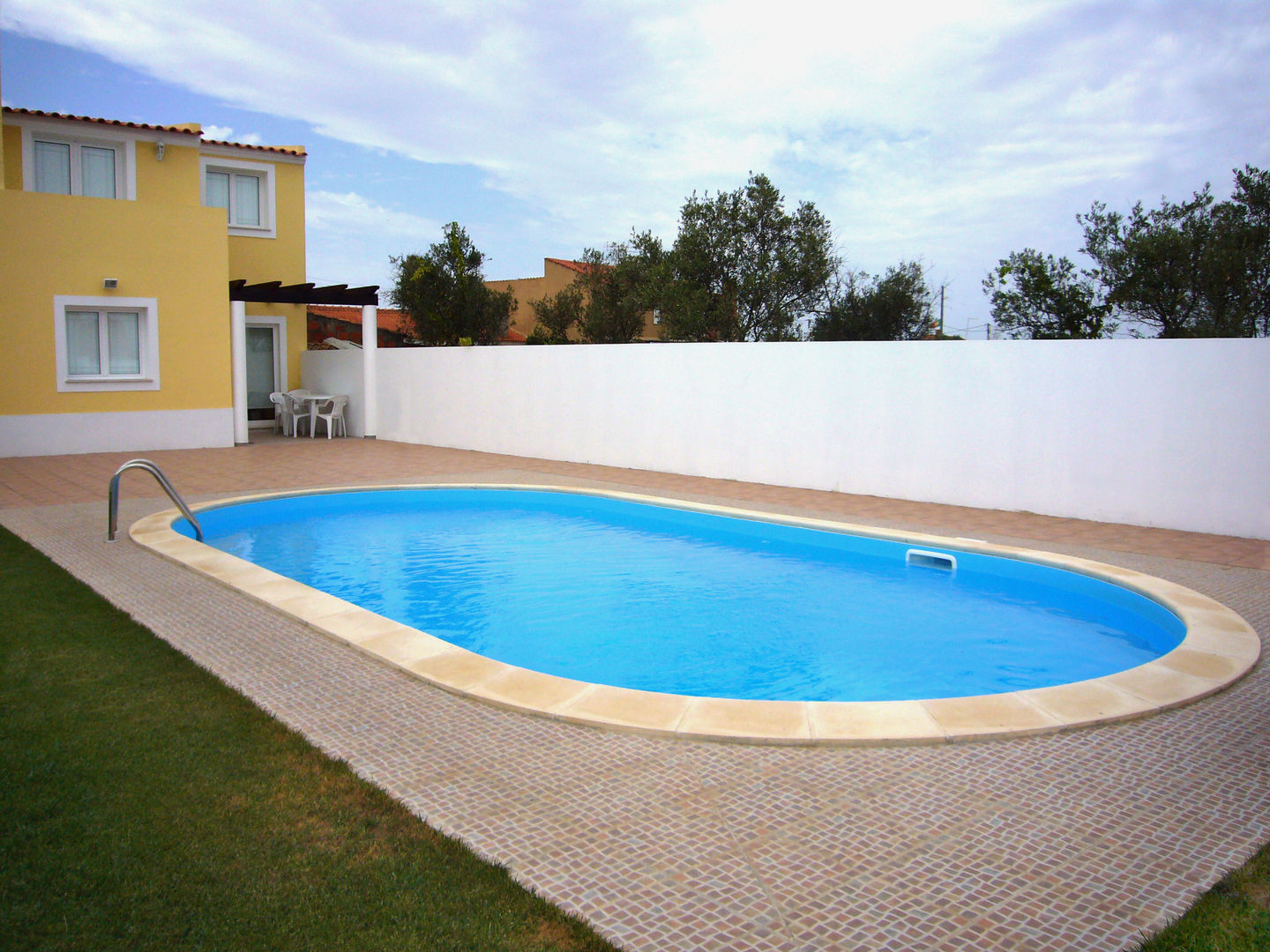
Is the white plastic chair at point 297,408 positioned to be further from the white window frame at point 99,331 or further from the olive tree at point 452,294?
the olive tree at point 452,294

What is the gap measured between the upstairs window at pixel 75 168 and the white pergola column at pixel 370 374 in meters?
5.45

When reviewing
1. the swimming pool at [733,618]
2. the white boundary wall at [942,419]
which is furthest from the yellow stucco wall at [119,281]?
the swimming pool at [733,618]

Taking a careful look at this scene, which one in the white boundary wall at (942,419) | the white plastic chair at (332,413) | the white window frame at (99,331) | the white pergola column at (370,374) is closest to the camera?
the white boundary wall at (942,419)

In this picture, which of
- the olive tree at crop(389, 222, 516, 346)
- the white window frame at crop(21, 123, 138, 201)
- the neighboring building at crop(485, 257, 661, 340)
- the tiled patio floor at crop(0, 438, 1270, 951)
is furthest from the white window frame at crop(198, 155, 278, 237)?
the tiled patio floor at crop(0, 438, 1270, 951)

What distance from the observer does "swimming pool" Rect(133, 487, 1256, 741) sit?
427cm

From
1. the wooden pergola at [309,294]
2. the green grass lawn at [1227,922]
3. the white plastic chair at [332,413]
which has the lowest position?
Result: the green grass lawn at [1227,922]

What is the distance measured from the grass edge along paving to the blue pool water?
2615mm

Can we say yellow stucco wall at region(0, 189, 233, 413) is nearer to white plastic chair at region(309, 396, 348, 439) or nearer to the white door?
white plastic chair at region(309, 396, 348, 439)

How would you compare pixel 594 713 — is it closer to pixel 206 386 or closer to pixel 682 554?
pixel 682 554

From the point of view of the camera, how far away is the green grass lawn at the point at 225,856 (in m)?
2.42

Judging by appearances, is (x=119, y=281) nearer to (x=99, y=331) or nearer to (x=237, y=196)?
(x=99, y=331)

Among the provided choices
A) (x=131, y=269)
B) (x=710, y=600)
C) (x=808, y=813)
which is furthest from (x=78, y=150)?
(x=808, y=813)

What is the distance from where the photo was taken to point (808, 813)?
10.4 ft

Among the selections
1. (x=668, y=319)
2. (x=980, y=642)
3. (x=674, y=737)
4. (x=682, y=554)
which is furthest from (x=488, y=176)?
(x=674, y=737)
